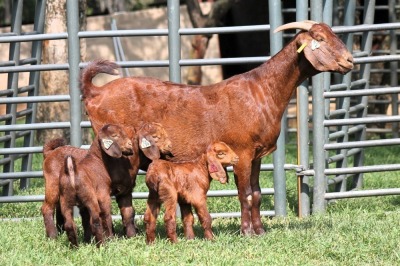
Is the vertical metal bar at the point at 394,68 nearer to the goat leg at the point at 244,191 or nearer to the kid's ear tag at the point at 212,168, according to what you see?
the goat leg at the point at 244,191

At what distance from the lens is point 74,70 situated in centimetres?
971

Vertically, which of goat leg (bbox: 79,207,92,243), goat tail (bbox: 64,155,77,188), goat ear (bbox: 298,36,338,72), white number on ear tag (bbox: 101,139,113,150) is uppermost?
goat ear (bbox: 298,36,338,72)

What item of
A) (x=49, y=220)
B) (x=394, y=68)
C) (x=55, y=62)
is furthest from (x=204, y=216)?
(x=394, y=68)

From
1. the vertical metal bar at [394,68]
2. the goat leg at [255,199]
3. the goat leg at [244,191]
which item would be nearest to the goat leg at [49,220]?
the goat leg at [244,191]

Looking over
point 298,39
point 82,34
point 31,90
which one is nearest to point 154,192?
point 298,39

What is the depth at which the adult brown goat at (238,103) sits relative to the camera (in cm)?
828

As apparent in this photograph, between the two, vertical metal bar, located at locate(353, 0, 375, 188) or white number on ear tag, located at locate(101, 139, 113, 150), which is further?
vertical metal bar, located at locate(353, 0, 375, 188)

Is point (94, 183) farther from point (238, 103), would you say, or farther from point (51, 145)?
point (238, 103)

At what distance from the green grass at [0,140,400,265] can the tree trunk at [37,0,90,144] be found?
5246 millimetres

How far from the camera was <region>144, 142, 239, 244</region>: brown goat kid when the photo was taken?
307 inches

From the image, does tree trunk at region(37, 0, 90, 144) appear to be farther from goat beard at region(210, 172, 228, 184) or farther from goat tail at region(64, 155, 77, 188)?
goat beard at region(210, 172, 228, 184)

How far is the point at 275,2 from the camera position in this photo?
31.5 ft

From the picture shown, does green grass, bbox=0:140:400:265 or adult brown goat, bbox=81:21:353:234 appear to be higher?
adult brown goat, bbox=81:21:353:234

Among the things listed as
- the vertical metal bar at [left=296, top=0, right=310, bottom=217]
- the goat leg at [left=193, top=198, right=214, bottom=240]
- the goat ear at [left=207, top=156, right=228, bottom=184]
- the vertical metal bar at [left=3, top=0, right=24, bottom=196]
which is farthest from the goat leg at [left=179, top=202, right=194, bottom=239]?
the vertical metal bar at [left=3, top=0, right=24, bottom=196]
